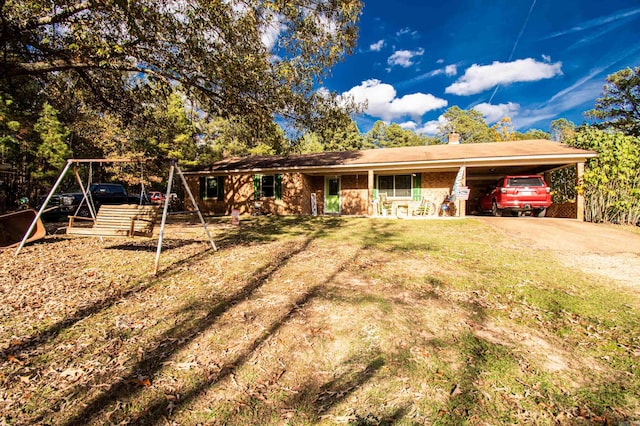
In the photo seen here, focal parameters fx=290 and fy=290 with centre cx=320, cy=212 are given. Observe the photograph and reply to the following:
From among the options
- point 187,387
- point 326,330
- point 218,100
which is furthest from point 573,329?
point 218,100

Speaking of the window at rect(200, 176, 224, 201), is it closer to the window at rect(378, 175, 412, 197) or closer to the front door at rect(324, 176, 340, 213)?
the front door at rect(324, 176, 340, 213)

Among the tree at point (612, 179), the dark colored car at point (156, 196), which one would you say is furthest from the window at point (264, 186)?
the dark colored car at point (156, 196)

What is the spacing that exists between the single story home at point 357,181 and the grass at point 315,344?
31.2 feet

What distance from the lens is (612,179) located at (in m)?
9.96

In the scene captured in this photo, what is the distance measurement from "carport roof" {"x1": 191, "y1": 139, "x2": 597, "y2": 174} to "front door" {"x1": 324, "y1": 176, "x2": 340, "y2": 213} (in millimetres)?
1293

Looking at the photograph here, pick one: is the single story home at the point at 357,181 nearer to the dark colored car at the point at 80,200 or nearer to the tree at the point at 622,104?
the dark colored car at the point at 80,200

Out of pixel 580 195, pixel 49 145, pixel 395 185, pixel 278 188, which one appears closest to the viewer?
pixel 580 195

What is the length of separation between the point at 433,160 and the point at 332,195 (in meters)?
6.01

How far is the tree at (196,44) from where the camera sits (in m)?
6.87

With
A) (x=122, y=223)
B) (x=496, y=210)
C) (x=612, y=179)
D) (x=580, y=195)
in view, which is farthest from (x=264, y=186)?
(x=612, y=179)

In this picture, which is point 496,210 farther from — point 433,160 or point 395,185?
point 395,185

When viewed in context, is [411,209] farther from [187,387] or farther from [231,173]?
[187,387]

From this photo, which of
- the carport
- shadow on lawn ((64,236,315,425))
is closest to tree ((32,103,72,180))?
shadow on lawn ((64,236,315,425))

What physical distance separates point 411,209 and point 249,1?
1170 cm
